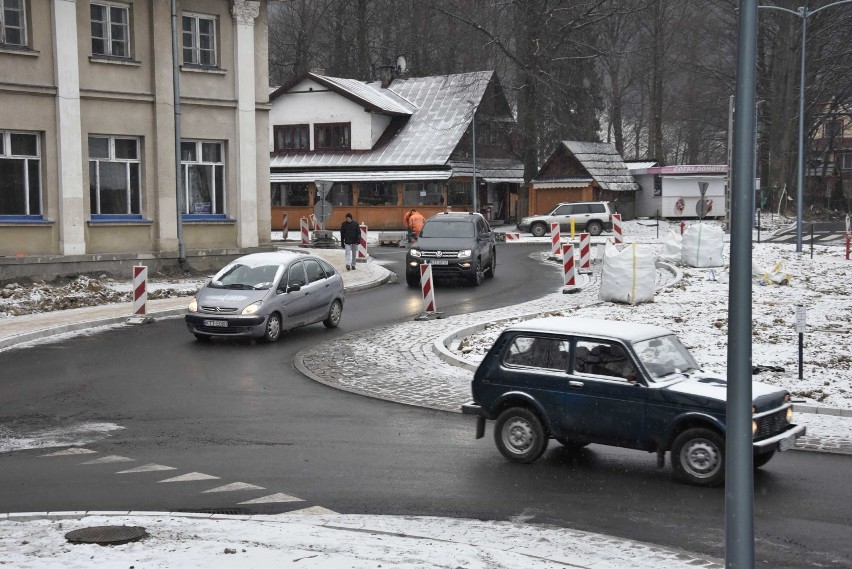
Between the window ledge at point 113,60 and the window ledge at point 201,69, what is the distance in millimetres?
1591

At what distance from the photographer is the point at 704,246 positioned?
107 feet

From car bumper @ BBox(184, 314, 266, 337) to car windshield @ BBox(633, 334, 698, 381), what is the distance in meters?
10.0

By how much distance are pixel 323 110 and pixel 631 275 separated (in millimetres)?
43123

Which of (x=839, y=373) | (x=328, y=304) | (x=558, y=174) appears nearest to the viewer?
(x=839, y=373)

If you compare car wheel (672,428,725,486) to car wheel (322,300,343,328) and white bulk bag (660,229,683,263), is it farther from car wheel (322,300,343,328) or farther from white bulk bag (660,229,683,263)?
white bulk bag (660,229,683,263)

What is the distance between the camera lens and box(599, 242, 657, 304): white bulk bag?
23.5 meters

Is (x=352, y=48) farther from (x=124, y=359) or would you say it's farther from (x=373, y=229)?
(x=124, y=359)

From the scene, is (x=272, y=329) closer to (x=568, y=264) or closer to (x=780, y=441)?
(x=568, y=264)

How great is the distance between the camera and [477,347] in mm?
18547

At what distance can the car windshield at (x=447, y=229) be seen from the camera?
101 ft

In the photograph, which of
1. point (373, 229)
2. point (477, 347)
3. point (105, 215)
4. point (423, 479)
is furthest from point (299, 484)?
point (373, 229)

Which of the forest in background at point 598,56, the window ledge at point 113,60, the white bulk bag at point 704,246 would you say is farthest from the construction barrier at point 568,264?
the forest in background at point 598,56

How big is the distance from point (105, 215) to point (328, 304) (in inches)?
435

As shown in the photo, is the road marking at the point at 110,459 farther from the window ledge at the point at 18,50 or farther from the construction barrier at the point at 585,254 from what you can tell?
the construction barrier at the point at 585,254
